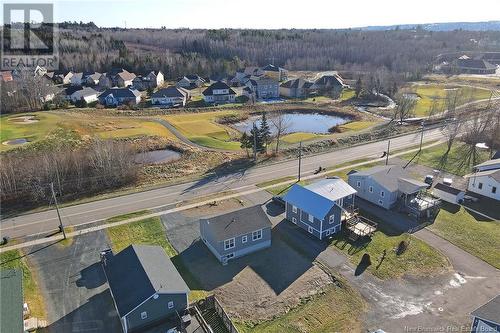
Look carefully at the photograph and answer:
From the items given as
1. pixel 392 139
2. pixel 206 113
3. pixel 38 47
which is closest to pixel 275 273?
pixel 392 139

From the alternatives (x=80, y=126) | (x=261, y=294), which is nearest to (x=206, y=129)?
(x=80, y=126)

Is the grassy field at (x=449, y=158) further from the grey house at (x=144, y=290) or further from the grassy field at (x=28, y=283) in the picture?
the grassy field at (x=28, y=283)

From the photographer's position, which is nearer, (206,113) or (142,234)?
(142,234)

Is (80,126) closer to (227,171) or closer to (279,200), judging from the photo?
(227,171)

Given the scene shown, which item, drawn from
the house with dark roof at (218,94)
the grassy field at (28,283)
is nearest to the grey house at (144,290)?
the grassy field at (28,283)

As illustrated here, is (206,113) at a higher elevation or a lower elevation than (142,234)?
higher

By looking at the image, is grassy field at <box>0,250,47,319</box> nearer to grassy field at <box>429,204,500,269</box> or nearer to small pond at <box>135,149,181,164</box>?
small pond at <box>135,149,181,164</box>

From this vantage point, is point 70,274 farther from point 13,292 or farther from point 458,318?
point 458,318

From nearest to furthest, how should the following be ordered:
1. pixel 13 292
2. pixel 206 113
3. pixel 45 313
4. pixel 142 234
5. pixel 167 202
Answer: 1. pixel 13 292
2. pixel 45 313
3. pixel 142 234
4. pixel 167 202
5. pixel 206 113
